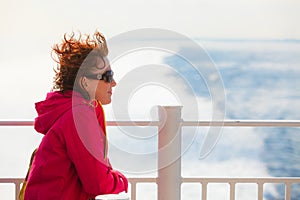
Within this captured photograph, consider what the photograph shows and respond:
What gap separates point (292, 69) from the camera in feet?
55.2

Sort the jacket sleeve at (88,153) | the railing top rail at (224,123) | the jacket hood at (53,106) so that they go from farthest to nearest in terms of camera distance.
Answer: the railing top rail at (224,123)
the jacket hood at (53,106)
the jacket sleeve at (88,153)

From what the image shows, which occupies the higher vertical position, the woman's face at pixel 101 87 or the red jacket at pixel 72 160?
the woman's face at pixel 101 87

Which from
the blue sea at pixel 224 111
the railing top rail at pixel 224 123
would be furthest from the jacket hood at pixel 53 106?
the railing top rail at pixel 224 123

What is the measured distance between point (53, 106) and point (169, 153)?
0.65m

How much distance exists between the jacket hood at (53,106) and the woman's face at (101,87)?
55 millimetres

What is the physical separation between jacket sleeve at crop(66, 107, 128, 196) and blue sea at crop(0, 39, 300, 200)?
0.50ft

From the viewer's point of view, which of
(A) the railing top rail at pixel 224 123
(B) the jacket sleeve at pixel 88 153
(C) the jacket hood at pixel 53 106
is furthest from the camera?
(A) the railing top rail at pixel 224 123

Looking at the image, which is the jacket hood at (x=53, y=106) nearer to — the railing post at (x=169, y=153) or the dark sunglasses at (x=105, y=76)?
the dark sunglasses at (x=105, y=76)

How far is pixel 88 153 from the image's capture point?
1475mm

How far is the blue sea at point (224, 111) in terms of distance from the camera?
1.67 meters

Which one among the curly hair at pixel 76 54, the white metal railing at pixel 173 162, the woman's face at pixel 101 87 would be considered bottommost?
the white metal railing at pixel 173 162

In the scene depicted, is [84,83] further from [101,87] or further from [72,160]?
[72,160]

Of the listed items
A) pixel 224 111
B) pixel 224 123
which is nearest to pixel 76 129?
pixel 224 111

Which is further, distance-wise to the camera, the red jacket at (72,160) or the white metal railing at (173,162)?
the white metal railing at (173,162)
